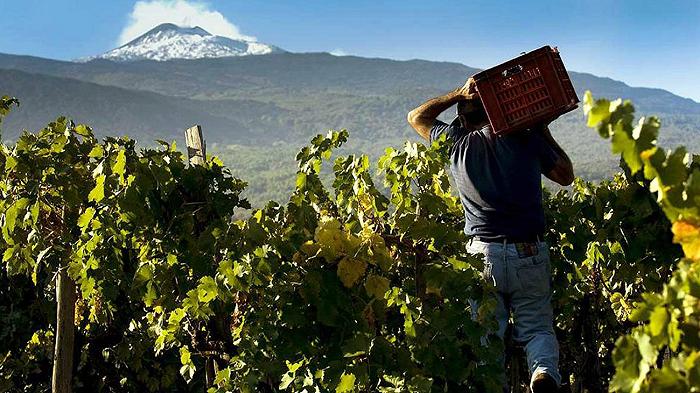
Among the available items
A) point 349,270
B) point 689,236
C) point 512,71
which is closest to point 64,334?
point 349,270

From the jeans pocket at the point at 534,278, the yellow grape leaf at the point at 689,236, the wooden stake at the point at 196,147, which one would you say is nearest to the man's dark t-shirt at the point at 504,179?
the jeans pocket at the point at 534,278

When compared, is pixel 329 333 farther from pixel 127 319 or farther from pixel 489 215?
pixel 127 319

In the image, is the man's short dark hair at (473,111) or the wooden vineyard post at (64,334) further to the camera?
the wooden vineyard post at (64,334)

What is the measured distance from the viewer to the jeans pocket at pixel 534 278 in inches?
130

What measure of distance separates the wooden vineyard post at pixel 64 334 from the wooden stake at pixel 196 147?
3.11 ft

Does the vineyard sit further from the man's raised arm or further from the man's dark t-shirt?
the man's raised arm

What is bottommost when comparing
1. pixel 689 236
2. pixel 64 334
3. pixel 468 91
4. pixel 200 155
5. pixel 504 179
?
pixel 64 334

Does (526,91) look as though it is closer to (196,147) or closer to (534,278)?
(534,278)

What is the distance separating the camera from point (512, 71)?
3.38 meters

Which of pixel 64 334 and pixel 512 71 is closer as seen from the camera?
pixel 512 71

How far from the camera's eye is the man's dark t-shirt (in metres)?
3.25

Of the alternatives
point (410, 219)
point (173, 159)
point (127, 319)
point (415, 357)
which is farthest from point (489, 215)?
point (127, 319)

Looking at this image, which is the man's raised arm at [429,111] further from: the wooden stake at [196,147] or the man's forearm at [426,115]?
the wooden stake at [196,147]

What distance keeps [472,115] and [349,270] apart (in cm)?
120
